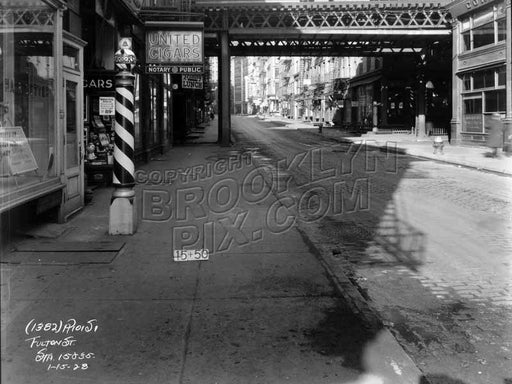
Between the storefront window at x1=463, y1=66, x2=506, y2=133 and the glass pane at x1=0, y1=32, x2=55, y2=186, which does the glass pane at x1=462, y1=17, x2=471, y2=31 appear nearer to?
the storefront window at x1=463, y1=66, x2=506, y2=133

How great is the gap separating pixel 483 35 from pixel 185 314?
27.3 meters

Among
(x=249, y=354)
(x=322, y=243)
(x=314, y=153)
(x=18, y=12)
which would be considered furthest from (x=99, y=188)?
(x=314, y=153)

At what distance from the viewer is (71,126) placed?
32.9ft

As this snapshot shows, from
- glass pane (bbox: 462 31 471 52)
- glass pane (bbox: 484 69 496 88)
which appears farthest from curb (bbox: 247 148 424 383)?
glass pane (bbox: 462 31 471 52)

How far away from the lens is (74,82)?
32.6 feet

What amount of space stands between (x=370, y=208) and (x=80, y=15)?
7.74 meters

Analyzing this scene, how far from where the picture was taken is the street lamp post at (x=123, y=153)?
843cm

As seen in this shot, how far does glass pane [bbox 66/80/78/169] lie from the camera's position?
974 centimetres

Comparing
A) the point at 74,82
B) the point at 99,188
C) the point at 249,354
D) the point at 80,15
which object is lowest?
the point at 249,354

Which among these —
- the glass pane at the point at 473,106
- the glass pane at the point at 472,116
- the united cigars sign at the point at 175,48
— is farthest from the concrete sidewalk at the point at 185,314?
the glass pane at the point at 473,106

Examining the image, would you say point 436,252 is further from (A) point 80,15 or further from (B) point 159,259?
(A) point 80,15

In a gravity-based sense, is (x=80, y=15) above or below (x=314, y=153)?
above

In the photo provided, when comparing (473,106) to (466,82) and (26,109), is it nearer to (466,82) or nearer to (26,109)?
(466,82)

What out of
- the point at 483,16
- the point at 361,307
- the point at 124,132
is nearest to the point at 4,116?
the point at 124,132
